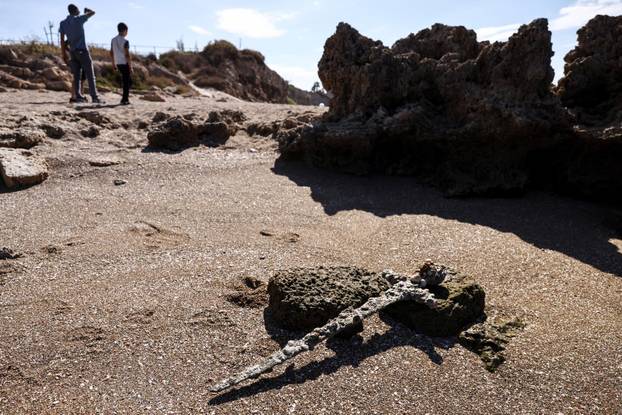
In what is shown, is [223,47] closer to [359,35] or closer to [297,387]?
[359,35]

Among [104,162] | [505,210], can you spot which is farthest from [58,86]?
[505,210]

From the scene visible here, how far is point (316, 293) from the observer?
10.5 feet

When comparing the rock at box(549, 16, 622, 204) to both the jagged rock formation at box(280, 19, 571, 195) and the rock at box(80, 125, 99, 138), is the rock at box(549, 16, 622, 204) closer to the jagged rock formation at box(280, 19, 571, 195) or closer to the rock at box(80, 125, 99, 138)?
the jagged rock formation at box(280, 19, 571, 195)

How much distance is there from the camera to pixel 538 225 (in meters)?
5.18

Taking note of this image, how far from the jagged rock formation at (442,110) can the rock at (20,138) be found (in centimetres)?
364

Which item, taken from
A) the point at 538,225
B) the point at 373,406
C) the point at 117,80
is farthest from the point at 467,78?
the point at 117,80

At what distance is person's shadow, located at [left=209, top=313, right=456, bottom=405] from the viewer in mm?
2629

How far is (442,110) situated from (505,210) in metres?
1.72

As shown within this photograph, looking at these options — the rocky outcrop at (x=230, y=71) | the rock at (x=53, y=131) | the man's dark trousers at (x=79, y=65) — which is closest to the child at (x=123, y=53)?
the man's dark trousers at (x=79, y=65)

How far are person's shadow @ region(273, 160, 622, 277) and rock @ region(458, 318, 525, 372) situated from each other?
1.69 metres

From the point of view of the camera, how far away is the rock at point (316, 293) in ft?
10.2

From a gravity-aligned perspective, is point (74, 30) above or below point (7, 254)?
above

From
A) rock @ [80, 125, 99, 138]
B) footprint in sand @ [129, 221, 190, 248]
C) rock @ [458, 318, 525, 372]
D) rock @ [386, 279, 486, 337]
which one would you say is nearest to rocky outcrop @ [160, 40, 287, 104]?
rock @ [80, 125, 99, 138]

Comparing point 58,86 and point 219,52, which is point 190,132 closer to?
point 58,86
